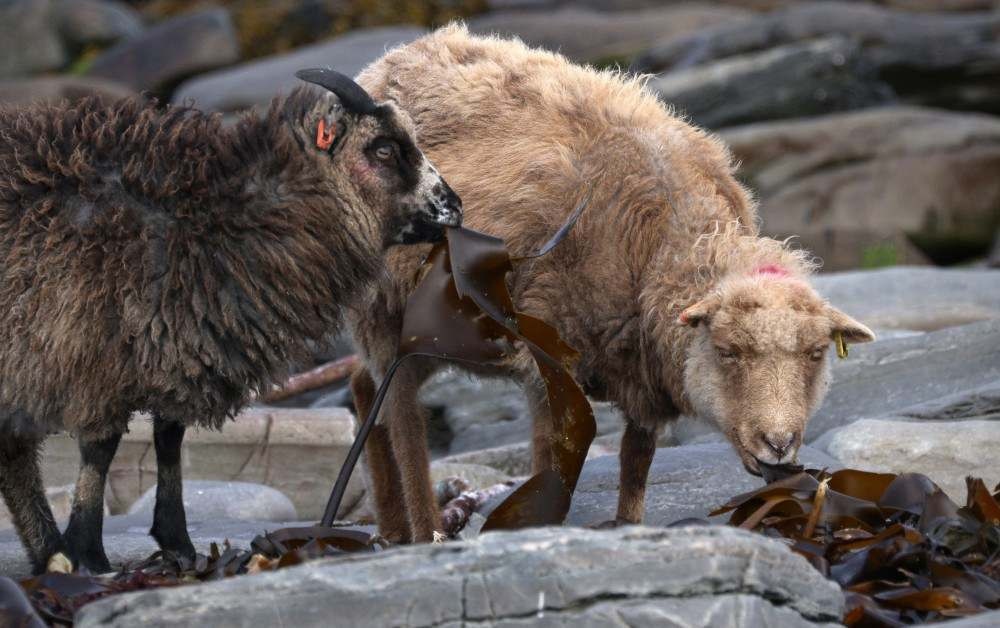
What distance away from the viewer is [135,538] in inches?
314

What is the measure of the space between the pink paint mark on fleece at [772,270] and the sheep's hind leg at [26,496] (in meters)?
3.37

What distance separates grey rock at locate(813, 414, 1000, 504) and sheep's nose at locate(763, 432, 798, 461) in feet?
5.24

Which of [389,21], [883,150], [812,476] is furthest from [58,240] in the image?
[389,21]

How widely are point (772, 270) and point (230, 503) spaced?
391 centimetres

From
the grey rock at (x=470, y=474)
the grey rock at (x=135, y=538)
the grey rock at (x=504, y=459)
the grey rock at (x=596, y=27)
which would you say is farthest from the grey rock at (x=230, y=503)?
the grey rock at (x=596, y=27)

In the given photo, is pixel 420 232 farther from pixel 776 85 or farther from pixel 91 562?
pixel 776 85

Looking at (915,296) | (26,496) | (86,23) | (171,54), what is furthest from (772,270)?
(86,23)

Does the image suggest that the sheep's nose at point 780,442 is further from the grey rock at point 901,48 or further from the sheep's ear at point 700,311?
the grey rock at point 901,48

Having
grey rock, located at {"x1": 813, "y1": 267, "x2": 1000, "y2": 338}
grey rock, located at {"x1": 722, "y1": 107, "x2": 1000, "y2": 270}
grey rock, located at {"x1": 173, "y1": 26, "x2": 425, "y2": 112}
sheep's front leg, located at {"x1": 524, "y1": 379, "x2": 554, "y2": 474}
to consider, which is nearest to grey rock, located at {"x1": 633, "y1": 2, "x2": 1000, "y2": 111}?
grey rock, located at {"x1": 722, "y1": 107, "x2": 1000, "y2": 270}

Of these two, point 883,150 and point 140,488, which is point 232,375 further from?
point 883,150

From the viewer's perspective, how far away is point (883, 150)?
19.4 m

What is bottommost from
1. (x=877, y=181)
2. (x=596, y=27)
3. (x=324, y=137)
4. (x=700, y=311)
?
(x=877, y=181)

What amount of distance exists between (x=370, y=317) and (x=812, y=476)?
262 centimetres

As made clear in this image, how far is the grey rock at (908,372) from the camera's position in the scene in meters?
10.1
